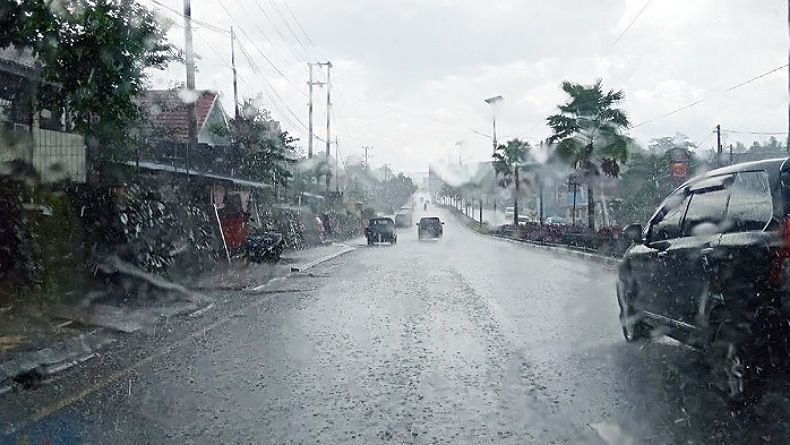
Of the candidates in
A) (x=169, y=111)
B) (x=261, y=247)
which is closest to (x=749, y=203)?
(x=261, y=247)

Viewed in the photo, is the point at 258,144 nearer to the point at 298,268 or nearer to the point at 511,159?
the point at 298,268

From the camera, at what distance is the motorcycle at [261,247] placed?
2138 cm

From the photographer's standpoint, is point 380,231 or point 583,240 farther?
point 380,231

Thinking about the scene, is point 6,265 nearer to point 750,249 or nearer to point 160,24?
point 160,24

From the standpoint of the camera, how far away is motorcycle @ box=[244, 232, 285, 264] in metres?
21.4

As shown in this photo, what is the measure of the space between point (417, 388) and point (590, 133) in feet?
97.8

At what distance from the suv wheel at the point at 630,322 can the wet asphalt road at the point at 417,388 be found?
15 centimetres

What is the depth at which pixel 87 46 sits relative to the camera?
32.3 feet

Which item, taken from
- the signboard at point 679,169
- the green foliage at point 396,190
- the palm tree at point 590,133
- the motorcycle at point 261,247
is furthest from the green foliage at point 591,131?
the green foliage at point 396,190

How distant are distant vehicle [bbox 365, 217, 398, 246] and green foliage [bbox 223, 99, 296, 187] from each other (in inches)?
321

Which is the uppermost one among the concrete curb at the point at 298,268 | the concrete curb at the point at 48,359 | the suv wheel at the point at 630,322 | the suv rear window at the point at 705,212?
the suv rear window at the point at 705,212

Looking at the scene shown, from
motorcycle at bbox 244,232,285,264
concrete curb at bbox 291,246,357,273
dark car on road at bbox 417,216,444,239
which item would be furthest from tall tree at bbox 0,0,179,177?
dark car on road at bbox 417,216,444,239

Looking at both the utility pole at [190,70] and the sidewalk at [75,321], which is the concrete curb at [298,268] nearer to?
the sidewalk at [75,321]

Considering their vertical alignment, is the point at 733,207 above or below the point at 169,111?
below
